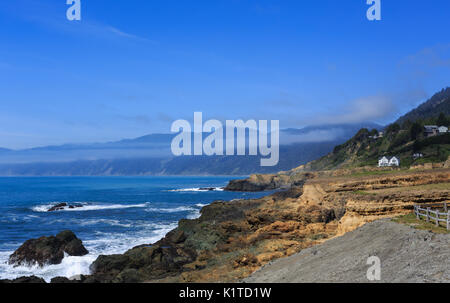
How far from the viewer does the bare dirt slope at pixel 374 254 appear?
43.0ft

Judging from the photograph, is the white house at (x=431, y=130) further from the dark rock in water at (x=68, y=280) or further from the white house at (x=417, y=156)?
the dark rock in water at (x=68, y=280)

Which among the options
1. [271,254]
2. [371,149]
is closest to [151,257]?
[271,254]

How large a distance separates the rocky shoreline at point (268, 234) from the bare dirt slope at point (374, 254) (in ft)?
9.83

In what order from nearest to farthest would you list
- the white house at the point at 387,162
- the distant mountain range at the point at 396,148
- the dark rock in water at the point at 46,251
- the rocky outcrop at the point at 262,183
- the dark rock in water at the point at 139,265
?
1. the dark rock in water at the point at 139,265
2. the dark rock in water at the point at 46,251
3. the distant mountain range at the point at 396,148
4. the white house at the point at 387,162
5. the rocky outcrop at the point at 262,183

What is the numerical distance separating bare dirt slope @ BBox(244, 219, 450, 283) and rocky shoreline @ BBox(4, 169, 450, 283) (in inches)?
118

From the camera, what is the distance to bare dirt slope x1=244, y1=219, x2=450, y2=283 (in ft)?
43.0

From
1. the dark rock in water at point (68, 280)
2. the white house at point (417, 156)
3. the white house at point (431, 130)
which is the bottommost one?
the dark rock in water at point (68, 280)

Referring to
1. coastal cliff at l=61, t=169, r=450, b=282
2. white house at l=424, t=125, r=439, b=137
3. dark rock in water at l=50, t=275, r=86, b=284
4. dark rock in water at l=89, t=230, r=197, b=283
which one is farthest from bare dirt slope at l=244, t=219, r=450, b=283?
white house at l=424, t=125, r=439, b=137

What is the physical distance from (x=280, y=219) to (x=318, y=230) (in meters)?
6.51

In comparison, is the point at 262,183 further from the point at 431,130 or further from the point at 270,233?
the point at 270,233

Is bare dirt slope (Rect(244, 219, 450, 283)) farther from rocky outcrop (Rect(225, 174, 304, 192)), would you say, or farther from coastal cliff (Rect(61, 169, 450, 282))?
rocky outcrop (Rect(225, 174, 304, 192))

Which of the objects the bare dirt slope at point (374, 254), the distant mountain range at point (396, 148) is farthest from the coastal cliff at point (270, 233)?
the distant mountain range at point (396, 148)

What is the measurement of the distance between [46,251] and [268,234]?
18.8 metres
